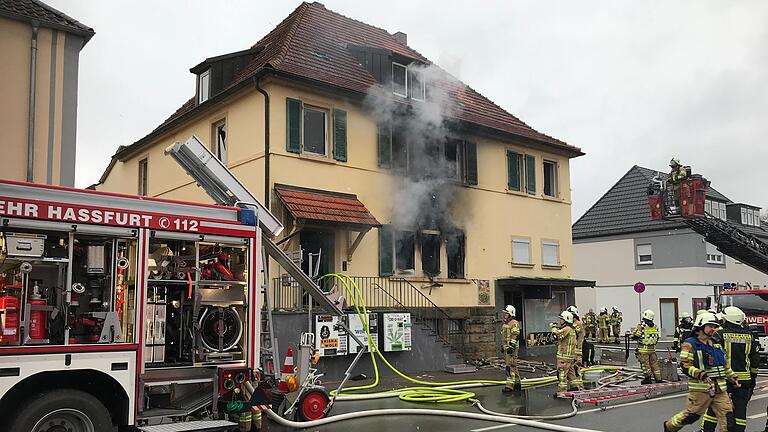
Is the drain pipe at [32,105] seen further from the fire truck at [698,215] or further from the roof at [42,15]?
the fire truck at [698,215]

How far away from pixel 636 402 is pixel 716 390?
14.8 ft

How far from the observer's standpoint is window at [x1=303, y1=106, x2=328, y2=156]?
17094mm

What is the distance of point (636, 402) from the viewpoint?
12000 mm

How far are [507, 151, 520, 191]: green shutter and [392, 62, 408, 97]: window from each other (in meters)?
4.20

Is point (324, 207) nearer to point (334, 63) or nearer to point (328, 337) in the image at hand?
point (328, 337)

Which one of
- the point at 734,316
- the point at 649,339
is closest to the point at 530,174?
the point at 649,339

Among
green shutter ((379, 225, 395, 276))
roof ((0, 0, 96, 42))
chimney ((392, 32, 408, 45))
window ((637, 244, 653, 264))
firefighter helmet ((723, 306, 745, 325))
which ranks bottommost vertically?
firefighter helmet ((723, 306, 745, 325))

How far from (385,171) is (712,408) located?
11624 mm

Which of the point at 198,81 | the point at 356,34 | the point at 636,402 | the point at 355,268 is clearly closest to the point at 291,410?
the point at 636,402

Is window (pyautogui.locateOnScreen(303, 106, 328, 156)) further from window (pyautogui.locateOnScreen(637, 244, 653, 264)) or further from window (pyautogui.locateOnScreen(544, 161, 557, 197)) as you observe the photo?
window (pyautogui.locateOnScreen(637, 244, 653, 264))

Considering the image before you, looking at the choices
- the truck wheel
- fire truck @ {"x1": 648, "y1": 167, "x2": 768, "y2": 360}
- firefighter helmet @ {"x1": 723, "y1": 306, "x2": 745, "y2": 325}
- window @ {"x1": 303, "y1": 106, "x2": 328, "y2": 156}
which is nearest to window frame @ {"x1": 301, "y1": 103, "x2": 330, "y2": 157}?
window @ {"x1": 303, "y1": 106, "x2": 328, "y2": 156}

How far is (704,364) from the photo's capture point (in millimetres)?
7816

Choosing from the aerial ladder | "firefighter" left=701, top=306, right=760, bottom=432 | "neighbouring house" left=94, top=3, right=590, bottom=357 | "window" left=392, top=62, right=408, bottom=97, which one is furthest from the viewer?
the aerial ladder

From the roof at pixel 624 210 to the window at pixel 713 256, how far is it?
225cm
